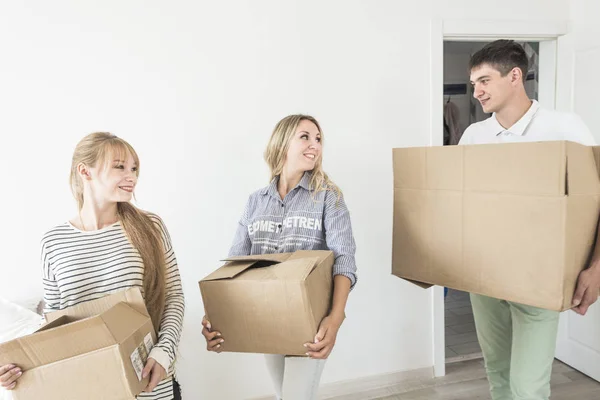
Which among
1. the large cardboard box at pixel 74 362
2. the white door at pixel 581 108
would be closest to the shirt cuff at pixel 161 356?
the large cardboard box at pixel 74 362

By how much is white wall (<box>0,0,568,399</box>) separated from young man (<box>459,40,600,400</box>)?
594mm

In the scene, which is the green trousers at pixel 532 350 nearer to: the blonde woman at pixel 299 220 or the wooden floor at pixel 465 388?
the blonde woman at pixel 299 220

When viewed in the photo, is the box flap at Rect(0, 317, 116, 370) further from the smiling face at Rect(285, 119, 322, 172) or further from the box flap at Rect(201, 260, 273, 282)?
the smiling face at Rect(285, 119, 322, 172)

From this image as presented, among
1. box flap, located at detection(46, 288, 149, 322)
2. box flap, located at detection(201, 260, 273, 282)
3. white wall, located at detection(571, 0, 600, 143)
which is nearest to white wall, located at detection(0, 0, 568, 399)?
white wall, located at detection(571, 0, 600, 143)

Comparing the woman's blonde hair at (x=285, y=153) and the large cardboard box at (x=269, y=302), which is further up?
the woman's blonde hair at (x=285, y=153)

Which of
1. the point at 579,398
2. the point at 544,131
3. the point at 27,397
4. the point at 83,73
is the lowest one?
the point at 579,398

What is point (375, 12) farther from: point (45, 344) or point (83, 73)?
point (45, 344)

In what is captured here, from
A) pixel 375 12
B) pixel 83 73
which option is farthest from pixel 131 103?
pixel 375 12

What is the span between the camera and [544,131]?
1.50 m

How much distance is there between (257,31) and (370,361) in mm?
1677

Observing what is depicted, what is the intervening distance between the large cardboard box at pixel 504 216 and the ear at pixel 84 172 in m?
0.95

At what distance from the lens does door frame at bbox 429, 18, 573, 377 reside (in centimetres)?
219

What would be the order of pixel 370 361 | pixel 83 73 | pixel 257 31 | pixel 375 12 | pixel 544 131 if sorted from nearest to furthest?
1. pixel 544 131
2. pixel 83 73
3. pixel 257 31
4. pixel 375 12
5. pixel 370 361

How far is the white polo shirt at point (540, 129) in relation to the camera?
1454 millimetres
